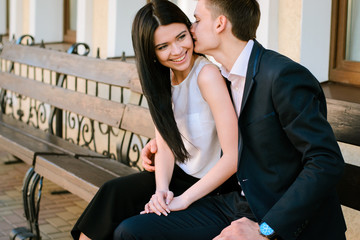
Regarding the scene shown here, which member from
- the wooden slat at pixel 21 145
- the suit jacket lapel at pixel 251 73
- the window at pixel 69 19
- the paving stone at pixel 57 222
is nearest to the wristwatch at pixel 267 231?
the suit jacket lapel at pixel 251 73

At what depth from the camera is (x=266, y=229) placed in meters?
2.25

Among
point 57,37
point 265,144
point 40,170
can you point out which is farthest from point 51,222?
point 57,37

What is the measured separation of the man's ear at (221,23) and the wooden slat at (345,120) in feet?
2.52

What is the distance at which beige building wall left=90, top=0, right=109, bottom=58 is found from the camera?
655 cm

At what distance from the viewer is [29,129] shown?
548 cm

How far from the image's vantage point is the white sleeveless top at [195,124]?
2.88 meters

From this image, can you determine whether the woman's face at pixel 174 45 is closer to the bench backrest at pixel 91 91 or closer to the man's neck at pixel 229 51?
the man's neck at pixel 229 51

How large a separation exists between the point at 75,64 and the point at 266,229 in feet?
10.8

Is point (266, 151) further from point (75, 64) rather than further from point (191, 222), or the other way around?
point (75, 64)

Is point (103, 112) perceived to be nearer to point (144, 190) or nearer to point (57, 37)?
point (144, 190)

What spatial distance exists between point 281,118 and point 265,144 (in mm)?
131

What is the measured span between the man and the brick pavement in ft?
7.41

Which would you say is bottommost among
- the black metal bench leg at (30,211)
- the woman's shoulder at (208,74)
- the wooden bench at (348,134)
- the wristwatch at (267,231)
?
the black metal bench leg at (30,211)

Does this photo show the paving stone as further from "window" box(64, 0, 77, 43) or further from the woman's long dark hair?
"window" box(64, 0, 77, 43)
